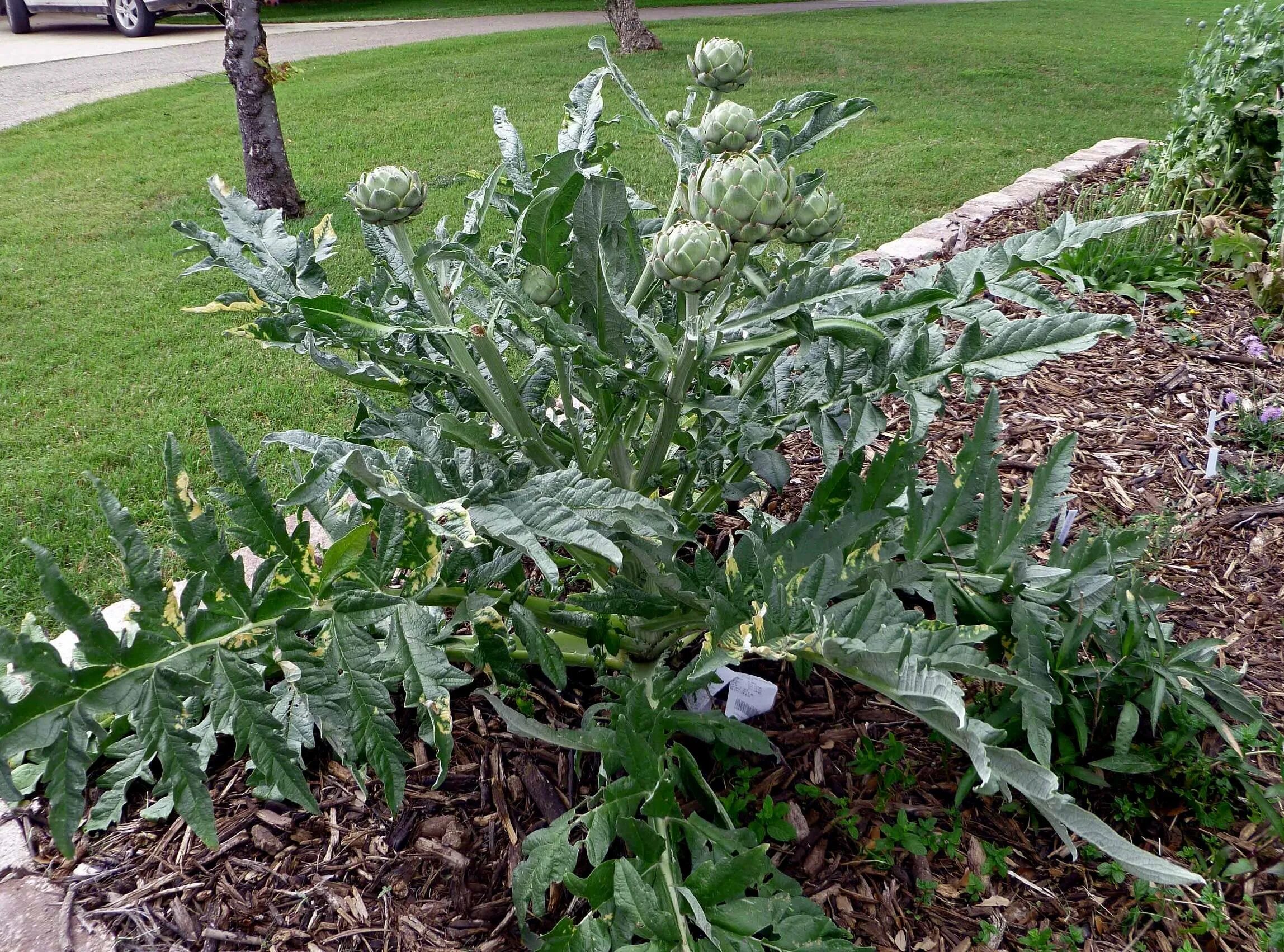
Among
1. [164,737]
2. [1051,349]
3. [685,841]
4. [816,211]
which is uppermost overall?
[816,211]

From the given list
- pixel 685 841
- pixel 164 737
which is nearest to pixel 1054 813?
pixel 685 841

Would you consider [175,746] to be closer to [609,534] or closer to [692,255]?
[609,534]

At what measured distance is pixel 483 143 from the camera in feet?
21.8

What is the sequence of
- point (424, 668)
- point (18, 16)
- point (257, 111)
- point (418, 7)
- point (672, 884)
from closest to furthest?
Answer: point (424, 668)
point (672, 884)
point (257, 111)
point (18, 16)
point (418, 7)

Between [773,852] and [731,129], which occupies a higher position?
[731,129]

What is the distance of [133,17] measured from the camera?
13.0m

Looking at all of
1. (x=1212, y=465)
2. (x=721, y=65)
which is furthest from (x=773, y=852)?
(x=1212, y=465)

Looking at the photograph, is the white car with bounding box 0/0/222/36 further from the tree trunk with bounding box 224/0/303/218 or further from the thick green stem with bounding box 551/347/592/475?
the thick green stem with bounding box 551/347/592/475

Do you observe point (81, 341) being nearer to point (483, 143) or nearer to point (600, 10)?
point (483, 143)

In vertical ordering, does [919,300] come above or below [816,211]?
below

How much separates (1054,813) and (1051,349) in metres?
0.69

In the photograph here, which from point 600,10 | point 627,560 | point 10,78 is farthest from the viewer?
point 600,10

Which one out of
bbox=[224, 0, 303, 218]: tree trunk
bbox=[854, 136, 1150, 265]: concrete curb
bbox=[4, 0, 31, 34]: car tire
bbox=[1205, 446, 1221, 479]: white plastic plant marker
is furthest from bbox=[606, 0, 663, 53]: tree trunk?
bbox=[1205, 446, 1221, 479]: white plastic plant marker

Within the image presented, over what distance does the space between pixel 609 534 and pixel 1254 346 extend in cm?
271
